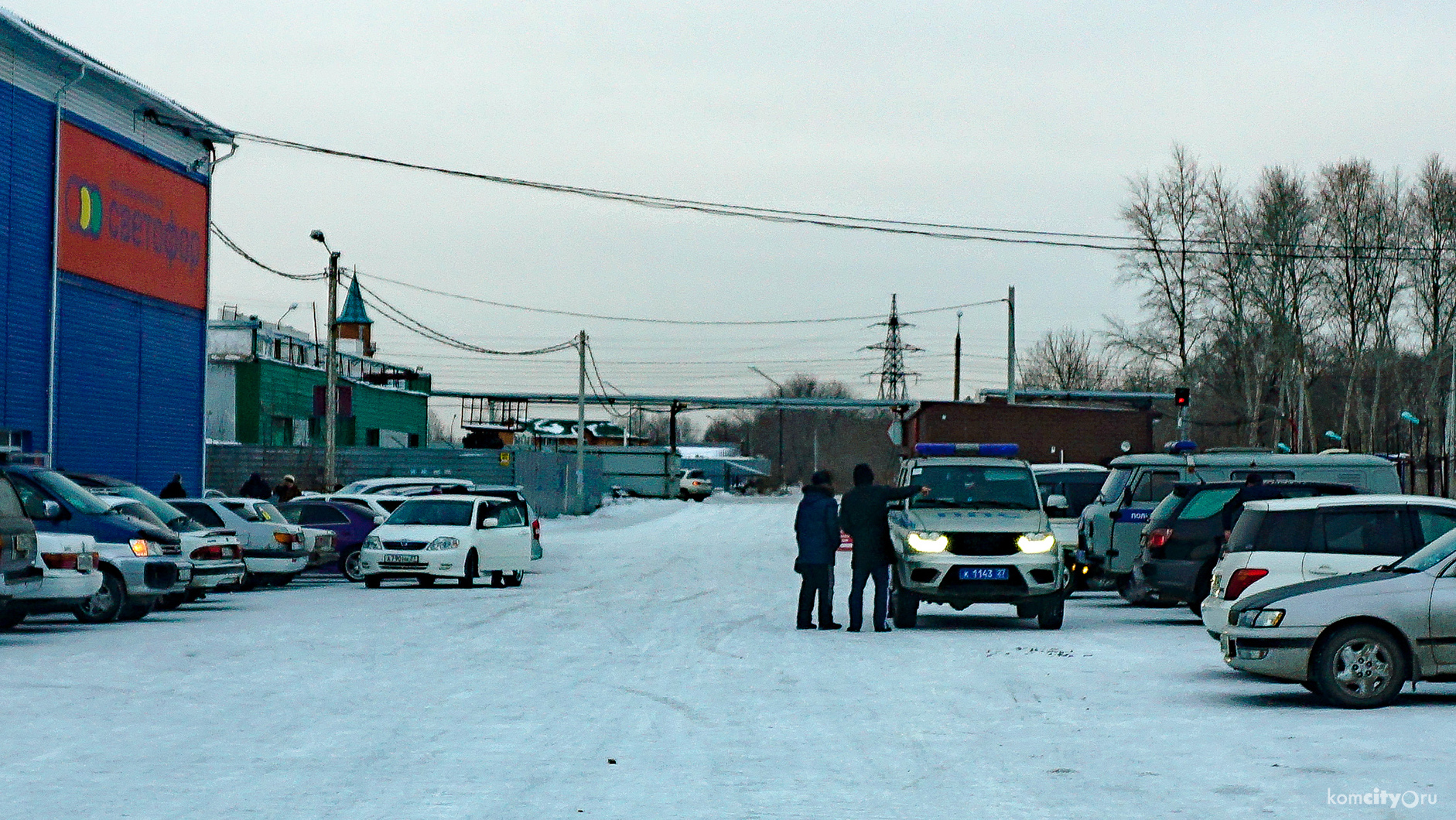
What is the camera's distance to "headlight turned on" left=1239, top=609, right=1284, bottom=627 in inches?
452

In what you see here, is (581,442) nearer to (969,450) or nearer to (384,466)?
(384,466)

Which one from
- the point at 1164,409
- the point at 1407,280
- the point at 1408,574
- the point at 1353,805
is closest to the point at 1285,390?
the point at 1407,280

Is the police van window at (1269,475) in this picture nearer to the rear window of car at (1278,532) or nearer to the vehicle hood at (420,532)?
the rear window of car at (1278,532)

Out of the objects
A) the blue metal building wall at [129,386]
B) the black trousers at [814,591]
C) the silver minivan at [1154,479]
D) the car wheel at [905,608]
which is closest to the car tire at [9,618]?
the black trousers at [814,591]

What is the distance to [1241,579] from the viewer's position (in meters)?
13.6

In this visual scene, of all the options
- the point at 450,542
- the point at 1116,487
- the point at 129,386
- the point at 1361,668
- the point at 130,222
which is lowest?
the point at 1361,668

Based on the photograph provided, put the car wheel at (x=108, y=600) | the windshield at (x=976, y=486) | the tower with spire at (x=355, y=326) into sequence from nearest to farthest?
the car wheel at (x=108, y=600)
the windshield at (x=976, y=486)
the tower with spire at (x=355, y=326)

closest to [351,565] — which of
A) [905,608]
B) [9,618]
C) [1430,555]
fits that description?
[9,618]

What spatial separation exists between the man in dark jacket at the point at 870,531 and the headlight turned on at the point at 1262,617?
659 centimetres

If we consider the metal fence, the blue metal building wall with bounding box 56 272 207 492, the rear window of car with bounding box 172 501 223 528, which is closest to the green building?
the metal fence

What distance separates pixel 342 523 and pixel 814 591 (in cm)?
1257

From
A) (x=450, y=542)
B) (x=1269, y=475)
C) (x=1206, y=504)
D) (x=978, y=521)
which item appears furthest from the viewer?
(x=450, y=542)

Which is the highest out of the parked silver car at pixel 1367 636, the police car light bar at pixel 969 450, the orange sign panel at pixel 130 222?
the orange sign panel at pixel 130 222

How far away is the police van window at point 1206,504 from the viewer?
1886cm
